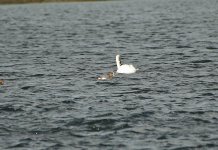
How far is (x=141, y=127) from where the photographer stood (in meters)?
28.2

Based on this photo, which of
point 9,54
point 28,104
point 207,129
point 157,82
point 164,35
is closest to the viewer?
point 207,129

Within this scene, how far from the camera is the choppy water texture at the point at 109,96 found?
2672 cm

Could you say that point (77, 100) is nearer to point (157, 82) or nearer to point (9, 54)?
point (157, 82)

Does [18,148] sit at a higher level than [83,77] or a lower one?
lower

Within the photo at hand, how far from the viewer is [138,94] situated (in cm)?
3597

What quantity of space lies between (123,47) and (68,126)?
36267mm

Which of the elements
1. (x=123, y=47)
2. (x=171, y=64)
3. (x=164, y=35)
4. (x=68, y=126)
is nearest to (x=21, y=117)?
(x=68, y=126)

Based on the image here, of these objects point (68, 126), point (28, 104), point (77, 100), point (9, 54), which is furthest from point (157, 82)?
point (9, 54)

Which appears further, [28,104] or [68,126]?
[28,104]

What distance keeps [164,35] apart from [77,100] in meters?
42.8

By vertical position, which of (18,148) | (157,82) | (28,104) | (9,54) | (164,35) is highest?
(164,35)

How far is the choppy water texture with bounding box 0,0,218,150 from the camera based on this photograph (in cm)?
2672

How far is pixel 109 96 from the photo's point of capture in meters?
35.7

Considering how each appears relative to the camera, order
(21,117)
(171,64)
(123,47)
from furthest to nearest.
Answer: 1. (123,47)
2. (171,64)
3. (21,117)
